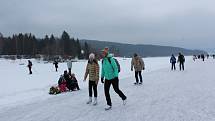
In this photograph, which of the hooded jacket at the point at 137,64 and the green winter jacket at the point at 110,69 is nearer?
the green winter jacket at the point at 110,69

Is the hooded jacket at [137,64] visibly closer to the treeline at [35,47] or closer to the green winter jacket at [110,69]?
the green winter jacket at [110,69]

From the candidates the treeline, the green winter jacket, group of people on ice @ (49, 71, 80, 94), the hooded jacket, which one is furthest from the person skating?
the treeline

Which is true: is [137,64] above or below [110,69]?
below

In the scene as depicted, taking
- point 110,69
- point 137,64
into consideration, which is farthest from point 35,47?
point 110,69

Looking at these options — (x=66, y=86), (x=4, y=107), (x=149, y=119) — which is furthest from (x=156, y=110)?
(x=66, y=86)

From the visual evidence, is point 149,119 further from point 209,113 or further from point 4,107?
point 4,107

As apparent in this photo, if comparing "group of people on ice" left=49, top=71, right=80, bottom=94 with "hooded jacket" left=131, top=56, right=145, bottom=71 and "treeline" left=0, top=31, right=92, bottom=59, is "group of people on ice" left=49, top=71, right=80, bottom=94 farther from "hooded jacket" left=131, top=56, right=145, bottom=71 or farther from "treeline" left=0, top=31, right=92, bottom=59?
"treeline" left=0, top=31, right=92, bottom=59

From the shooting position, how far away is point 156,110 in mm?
10789

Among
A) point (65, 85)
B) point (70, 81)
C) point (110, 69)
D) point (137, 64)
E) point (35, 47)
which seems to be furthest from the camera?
point (35, 47)

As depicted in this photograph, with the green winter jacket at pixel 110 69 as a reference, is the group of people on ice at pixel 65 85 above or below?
below

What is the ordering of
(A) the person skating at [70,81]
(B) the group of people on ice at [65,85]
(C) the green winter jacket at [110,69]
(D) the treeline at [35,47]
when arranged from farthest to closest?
1. (D) the treeline at [35,47]
2. (A) the person skating at [70,81]
3. (B) the group of people on ice at [65,85]
4. (C) the green winter jacket at [110,69]

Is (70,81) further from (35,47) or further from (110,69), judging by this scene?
A: (35,47)

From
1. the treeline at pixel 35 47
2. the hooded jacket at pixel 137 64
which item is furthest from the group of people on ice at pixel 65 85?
the treeline at pixel 35 47

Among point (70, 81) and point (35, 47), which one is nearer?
point (70, 81)
